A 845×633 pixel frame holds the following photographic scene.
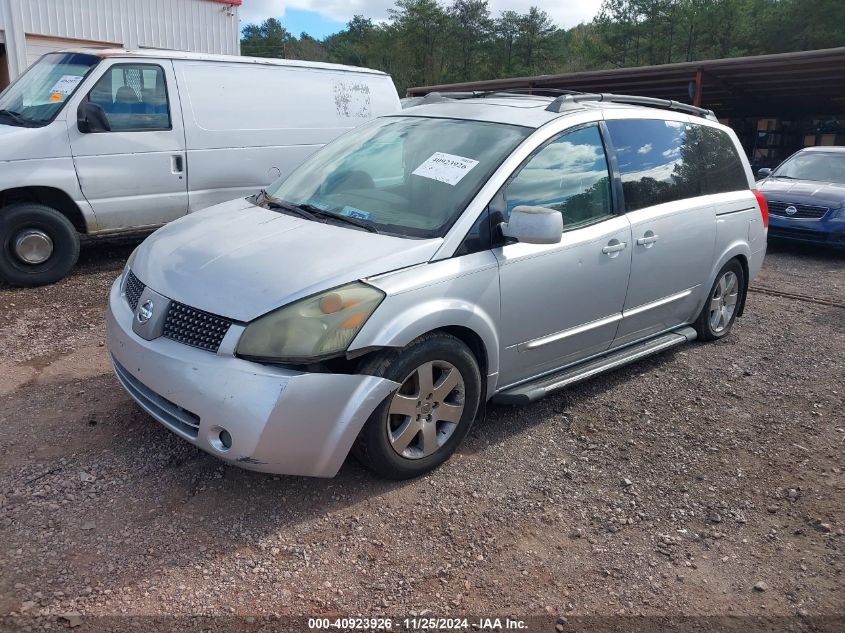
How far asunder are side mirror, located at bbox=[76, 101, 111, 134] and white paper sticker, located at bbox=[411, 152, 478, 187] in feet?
12.5

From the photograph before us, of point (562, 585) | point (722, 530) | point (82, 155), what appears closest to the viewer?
point (562, 585)

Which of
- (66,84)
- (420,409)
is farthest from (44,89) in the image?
(420,409)

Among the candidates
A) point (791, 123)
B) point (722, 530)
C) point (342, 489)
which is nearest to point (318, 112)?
point (342, 489)

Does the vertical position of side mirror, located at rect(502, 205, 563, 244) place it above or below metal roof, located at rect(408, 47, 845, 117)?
below

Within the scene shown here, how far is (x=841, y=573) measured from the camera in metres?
2.92

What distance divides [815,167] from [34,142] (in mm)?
10319

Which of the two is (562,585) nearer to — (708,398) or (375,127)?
(708,398)

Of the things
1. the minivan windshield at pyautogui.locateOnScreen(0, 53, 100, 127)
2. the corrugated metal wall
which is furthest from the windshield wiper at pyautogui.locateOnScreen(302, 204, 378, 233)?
the corrugated metal wall

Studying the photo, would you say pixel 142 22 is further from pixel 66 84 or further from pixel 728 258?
pixel 728 258

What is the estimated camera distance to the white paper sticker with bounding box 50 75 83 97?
6324 millimetres

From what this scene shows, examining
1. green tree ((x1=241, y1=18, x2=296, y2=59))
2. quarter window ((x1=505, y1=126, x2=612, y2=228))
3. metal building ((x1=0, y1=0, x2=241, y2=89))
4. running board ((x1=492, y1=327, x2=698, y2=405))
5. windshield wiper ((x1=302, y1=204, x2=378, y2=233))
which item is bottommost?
running board ((x1=492, y1=327, x2=698, y2=405))

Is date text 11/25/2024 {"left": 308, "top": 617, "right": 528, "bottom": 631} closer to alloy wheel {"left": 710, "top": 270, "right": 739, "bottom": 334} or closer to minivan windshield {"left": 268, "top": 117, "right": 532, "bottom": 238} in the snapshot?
minivan windshield {"left": 268, "top": 117, "right": 532, "bottom": 238}

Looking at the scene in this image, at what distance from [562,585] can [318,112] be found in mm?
6219

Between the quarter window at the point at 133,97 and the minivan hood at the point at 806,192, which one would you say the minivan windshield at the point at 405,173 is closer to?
the quarter window at the point at 133,97
